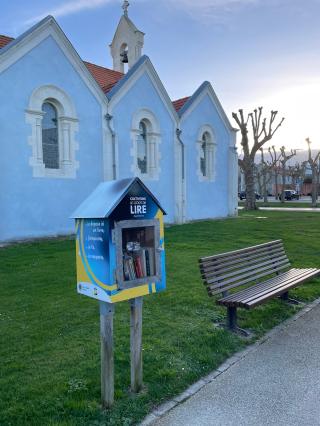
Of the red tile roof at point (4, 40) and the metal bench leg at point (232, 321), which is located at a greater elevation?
the red tile roof at point (4, 40)

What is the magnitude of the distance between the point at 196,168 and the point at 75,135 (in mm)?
8332

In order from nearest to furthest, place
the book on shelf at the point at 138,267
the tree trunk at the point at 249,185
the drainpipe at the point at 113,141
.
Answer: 1. the book on shelf at the point at 138,267
2. the drainpipe at the point at 113,141
3. the tree trunk at the point at 249,185

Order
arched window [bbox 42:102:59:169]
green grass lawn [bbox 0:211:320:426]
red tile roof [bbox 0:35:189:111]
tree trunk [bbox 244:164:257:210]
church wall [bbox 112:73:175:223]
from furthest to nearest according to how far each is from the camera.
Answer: tree trunk [bbox 244:164:257:210] → red tile roof [bbox 0:35:189:111] → church wall [bbox 112:73:175:223] → arched window [bbox 42:102:59:169] → green grass lawn [bbox 0:211:320:426]

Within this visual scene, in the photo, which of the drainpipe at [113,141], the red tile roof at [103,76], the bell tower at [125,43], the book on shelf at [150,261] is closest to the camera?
the book on shelf at [150,261]

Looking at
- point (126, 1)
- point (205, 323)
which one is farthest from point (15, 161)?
point (126, 1)

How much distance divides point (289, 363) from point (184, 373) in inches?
48.5

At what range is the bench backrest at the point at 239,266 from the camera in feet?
17.2

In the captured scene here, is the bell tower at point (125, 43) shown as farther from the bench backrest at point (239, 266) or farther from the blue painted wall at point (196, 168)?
the bench backrest at point (239, 266)

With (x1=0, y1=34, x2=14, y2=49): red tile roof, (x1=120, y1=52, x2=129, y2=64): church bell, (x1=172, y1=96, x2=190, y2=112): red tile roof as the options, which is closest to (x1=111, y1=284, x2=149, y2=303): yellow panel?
(x1=0, y1=34, x2=14, y2=49): red tile roof

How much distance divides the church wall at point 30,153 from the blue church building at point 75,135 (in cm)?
3

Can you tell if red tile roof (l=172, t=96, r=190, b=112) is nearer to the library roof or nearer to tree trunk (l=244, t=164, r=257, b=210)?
tree trunk (l=244, t=164, r=257, b=210)

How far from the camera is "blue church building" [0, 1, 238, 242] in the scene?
42.0ft

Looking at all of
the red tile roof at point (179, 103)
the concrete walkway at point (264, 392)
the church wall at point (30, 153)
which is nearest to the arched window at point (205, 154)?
the red tile roof at point (179, 103)

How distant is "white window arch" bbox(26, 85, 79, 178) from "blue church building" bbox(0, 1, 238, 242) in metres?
0.04
